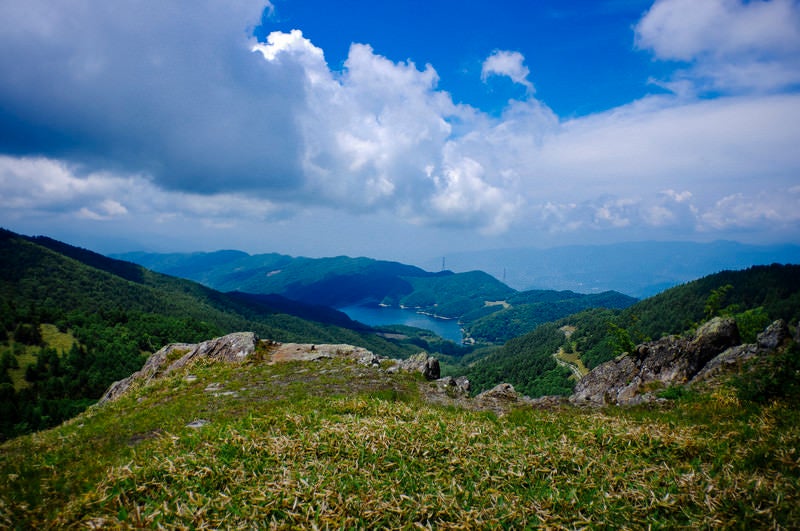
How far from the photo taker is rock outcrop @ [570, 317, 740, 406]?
16.1m

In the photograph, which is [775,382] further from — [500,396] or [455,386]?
[455,386]

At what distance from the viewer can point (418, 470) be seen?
761 centimetres

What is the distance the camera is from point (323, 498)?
250 inches

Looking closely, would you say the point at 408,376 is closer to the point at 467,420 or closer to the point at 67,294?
the point at 467,420

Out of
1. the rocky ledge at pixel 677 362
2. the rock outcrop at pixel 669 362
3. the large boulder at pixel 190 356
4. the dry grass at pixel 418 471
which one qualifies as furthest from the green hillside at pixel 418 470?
the large boulder at pixel 190 356

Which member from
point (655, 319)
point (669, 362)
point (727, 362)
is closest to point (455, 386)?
point (669, 362)

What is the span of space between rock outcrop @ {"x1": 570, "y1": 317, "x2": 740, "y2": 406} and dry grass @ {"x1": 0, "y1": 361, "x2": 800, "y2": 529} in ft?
16.2

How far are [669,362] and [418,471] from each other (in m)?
16.7

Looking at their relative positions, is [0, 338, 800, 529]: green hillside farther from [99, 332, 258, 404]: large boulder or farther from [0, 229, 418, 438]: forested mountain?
[0, 229, 418, 438]: forested mountain

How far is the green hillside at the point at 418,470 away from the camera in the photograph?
588cm

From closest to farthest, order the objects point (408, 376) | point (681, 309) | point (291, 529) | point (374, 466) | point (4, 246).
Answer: point (291, 529) < point (374, 466) < point (408, 376) < point (681, 309) < point (4, 246)

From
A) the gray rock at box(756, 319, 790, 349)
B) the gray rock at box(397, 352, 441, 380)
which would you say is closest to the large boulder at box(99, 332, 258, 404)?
the gray rock at box(397, 352, 441, 380)

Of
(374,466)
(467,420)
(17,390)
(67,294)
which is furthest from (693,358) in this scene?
(67,294)

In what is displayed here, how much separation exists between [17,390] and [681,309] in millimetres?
209868
